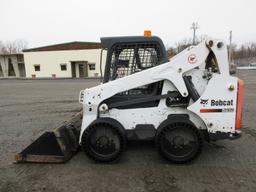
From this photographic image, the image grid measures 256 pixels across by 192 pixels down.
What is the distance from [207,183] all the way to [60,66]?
32.7 meters

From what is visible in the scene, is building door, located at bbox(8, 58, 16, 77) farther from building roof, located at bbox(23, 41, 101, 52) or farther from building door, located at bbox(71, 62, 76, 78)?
building door, located at bbox(71, 62, 76, 78)

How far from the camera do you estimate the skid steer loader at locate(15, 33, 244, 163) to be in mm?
2855

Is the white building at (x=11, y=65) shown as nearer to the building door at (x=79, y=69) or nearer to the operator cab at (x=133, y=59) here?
the building door at (x=79, y=69)

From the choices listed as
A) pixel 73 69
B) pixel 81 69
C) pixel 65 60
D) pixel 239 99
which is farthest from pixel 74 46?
pixel 239 99

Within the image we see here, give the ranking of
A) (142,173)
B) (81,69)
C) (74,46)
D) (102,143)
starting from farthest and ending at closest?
(81,69), (74,46), (102,143), (142,173)

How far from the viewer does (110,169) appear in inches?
112

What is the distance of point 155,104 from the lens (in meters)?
3.11

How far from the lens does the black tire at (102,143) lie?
2965 mm

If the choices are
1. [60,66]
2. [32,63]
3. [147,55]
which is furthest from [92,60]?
[147,55]

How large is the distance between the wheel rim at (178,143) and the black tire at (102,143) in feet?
2.24

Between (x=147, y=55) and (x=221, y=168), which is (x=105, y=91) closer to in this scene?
(x=147, y=55)

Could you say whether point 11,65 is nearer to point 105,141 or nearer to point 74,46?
point 74,46

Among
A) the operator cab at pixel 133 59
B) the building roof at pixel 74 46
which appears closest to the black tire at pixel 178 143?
the operator cab at pixel 133 59

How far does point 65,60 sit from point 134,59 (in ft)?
101
